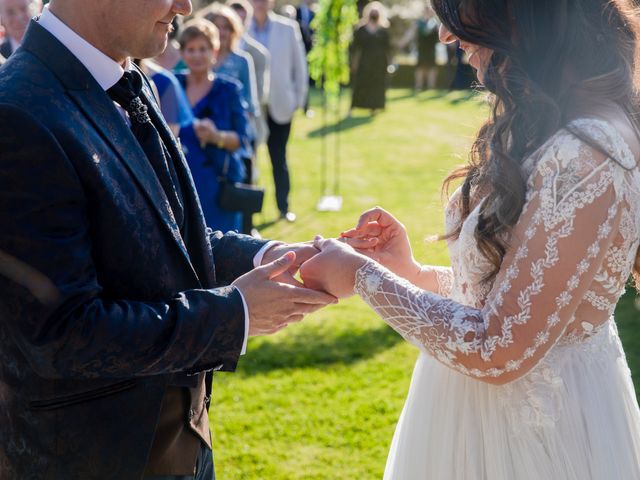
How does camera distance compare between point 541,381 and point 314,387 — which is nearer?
point 541,381

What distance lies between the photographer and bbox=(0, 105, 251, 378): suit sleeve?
5.72ft

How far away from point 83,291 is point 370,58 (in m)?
17.9

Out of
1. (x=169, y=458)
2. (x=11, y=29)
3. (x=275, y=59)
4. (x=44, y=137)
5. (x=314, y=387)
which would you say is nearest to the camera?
(x=44, y=137)

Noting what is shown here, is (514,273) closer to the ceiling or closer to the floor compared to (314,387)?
closer to the ceiling

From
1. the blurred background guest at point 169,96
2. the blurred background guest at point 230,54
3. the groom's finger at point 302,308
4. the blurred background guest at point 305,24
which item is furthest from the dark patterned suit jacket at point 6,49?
the blurred background guest at point 305,24

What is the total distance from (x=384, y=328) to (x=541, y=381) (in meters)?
4.26

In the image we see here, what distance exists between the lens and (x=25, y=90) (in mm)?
1830

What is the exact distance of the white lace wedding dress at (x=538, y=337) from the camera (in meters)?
1.97

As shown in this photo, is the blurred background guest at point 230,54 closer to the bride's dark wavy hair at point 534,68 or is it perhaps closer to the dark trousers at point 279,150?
the dark trousers at point 279,150

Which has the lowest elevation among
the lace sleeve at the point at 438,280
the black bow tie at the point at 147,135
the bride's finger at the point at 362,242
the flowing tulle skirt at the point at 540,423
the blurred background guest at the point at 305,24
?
the blurred background guest at the point at 305,24

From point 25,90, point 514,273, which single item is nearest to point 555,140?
point 514,273

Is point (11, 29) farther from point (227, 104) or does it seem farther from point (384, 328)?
point (384, 328)

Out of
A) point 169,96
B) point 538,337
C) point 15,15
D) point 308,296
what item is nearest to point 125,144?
point 308,296

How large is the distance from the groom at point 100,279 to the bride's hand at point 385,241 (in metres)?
0.59
